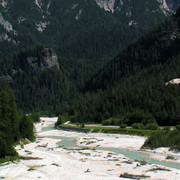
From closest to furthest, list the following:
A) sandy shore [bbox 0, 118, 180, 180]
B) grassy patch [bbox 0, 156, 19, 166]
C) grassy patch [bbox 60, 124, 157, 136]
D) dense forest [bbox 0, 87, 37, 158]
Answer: sandy shore [bbox 0, 118, 180, 180]
grassy patch [bbox 0, 156, 19, 166]
dense forest [bbox 0, 87, 37, 158]
grassy patch [bbox 60, 124, 157, 136]

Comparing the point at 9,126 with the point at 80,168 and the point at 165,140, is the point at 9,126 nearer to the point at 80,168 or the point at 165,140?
the point at 80,168

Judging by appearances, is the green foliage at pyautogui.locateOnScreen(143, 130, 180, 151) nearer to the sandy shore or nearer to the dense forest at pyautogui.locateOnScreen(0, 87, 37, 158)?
the sandy shore

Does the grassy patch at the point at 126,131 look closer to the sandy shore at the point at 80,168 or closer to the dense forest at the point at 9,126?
the sandy shore at the point at 80,168

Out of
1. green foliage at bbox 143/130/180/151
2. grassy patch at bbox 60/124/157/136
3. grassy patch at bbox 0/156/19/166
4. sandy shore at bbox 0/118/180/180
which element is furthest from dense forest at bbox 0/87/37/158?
grassy patch at bbox 60/124/157/136

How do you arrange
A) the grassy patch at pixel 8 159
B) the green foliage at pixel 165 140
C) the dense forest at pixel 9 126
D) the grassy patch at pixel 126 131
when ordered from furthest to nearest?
the grassy patch at pixel 126 131, the green foliage at pixel 165 140, the dense forest at pixel 9 126, the grassy patch at pixel 8 159

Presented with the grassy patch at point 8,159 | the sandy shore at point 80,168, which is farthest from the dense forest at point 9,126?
the sandy shore at point 80,168

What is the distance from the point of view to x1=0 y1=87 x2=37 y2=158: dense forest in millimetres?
47519

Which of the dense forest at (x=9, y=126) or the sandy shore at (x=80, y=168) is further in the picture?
the dense forest at (x=9, y=126)

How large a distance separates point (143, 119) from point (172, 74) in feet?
203

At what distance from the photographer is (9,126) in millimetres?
57562

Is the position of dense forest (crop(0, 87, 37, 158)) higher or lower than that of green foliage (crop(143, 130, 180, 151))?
higher

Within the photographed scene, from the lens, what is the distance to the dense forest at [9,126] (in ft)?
156

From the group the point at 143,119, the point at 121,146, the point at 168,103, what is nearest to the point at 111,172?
the point at 121,146

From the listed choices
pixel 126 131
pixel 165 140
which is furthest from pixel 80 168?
pixel 126 131
